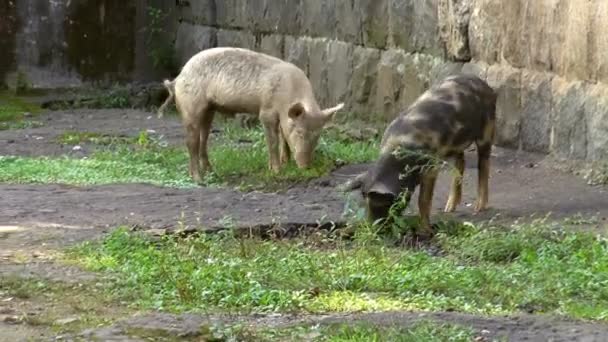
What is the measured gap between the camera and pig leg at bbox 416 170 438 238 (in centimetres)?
892

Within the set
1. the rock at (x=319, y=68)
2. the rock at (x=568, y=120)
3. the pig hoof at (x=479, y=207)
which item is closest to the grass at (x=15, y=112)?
the rock at (x=319, y=68)

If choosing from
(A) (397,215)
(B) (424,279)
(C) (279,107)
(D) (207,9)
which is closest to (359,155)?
(C) (279,107)

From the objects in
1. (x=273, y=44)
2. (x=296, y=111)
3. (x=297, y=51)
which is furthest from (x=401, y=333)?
(x=273, y=44)

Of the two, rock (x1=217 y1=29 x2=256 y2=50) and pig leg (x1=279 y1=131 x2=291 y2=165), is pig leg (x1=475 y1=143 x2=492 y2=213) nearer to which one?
pig leg (x1=279 y1=131 x2=291 y2=165)

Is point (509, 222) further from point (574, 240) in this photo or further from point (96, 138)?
point (96, 138)

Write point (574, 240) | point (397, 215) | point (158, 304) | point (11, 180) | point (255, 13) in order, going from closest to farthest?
1. point (158, 304)
2. point (574, 240)
3. point (397, 215)
4. point (11, 180)
5. point (255, 13)

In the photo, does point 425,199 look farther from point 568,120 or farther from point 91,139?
point 91,139

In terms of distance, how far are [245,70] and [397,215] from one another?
3.89 metres

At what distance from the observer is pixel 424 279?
23.2 ft

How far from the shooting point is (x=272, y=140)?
40.0 ft

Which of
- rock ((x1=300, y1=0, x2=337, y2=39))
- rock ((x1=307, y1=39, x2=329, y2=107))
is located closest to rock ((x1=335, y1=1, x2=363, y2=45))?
rock ((x1=300, y1=0, x2=337, y2=39))

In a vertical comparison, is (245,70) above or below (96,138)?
above

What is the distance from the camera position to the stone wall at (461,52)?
437 inches

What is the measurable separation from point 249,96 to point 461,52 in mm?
2183
